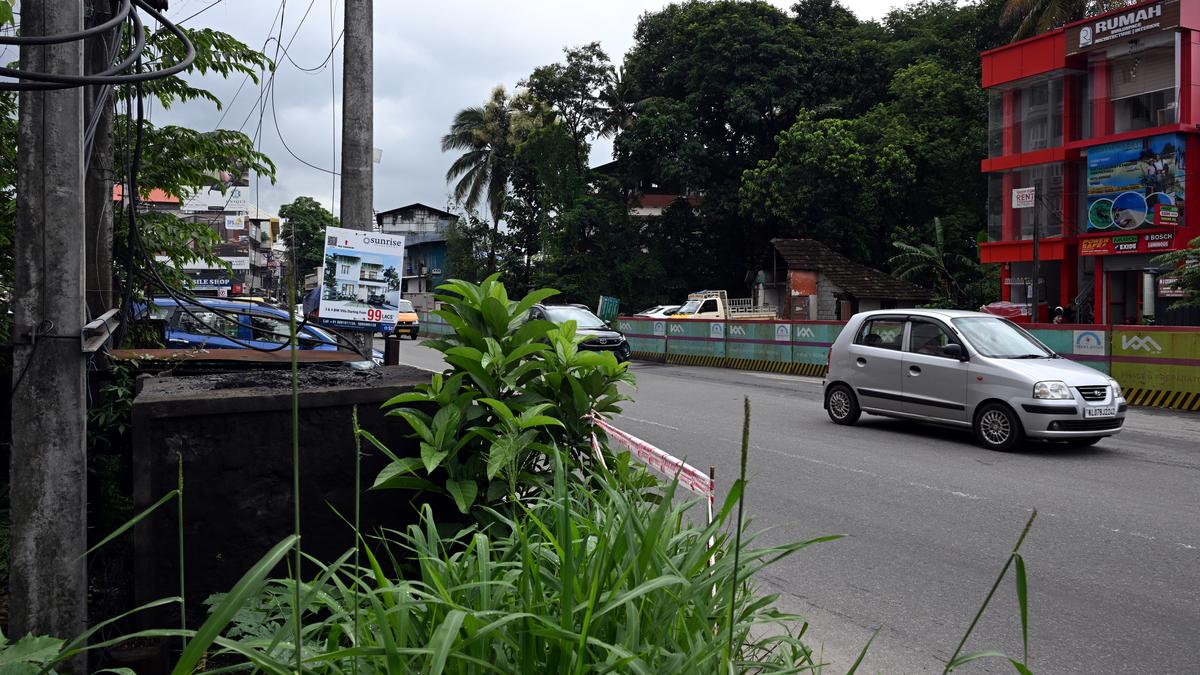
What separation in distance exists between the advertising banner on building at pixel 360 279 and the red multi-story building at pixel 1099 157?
25808 millimetres

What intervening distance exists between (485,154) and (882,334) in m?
39.8

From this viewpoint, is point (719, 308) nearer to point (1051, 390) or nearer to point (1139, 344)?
point (1139, 344)

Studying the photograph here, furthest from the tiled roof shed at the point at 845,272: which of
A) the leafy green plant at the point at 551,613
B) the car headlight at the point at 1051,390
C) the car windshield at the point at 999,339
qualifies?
the leafy green plant at the point at 551,613

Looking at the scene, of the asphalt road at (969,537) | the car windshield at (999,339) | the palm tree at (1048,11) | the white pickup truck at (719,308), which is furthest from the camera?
the white pickup truck at (719,308)

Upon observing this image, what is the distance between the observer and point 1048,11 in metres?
37.8

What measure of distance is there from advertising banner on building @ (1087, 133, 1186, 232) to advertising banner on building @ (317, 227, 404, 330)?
30.7 m

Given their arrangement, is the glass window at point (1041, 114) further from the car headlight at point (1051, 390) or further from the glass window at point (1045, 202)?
the car headlight at point (1051, 390)

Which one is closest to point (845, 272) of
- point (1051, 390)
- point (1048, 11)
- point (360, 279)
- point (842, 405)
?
point (1048, 11)

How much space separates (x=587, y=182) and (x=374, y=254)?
4078 cm

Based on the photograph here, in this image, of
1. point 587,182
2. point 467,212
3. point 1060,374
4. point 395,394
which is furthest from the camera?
point 467,212

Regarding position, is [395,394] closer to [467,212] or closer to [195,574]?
[195,574]

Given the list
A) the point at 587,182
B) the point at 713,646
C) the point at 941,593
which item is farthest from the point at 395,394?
the point at 587,182

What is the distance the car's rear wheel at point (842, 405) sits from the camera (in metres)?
12.9

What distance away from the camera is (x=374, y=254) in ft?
21.5
